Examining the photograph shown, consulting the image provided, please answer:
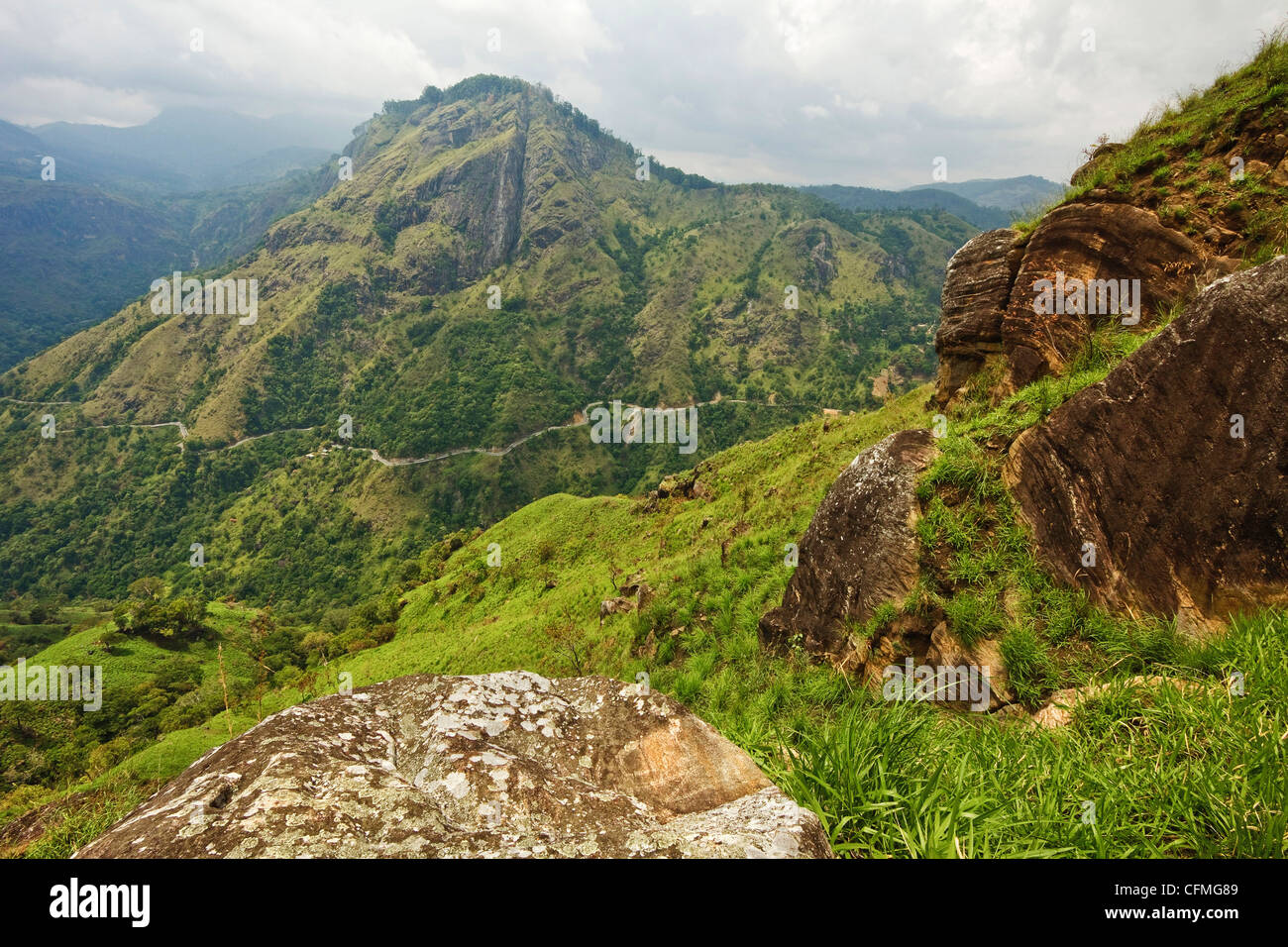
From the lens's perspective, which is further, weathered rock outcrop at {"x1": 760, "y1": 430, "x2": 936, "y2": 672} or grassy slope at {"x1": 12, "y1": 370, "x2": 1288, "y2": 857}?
weathered rock outcrop at {"x1": 760, "y1": 430, "x2": 936, "y2": 672}

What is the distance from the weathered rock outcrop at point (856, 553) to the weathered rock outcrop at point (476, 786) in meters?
5.62

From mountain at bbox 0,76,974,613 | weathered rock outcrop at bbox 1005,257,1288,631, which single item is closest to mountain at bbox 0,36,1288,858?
weathered rock outcrop at bbox 1005,257,1288,631

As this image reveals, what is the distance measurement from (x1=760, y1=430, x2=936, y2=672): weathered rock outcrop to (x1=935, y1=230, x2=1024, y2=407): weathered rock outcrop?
4.71 metres

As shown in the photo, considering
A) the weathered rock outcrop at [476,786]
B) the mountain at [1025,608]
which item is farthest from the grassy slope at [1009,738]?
the weathered rock outcrop at [476,786]

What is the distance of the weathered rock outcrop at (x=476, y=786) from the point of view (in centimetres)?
237

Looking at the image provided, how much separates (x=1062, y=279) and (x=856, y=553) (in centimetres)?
719

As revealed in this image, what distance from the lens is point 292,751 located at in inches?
118

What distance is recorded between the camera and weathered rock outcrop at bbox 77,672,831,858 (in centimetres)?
237

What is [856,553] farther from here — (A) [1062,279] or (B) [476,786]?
(B) [476,786]

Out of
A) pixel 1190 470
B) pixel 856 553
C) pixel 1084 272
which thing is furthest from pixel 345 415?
pixel 1190 470

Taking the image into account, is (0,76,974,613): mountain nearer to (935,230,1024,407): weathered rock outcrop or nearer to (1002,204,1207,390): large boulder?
(935,230,1024,407): weathered rock outcrop

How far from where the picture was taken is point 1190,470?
241 inches

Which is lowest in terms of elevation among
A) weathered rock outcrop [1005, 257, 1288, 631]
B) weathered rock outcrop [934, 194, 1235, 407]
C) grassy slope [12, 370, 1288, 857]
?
grassy slope [12, 370, 1288, 857]
